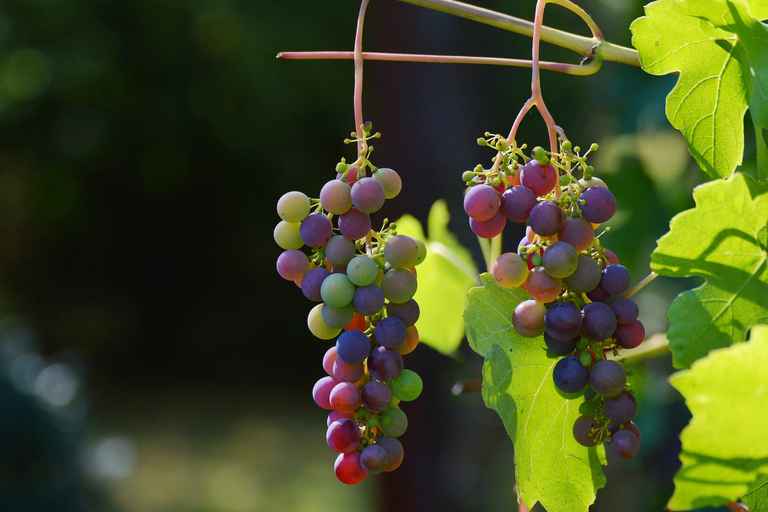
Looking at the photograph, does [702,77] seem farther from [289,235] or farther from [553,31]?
[289,235]

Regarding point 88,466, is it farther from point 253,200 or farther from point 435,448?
point 253,200

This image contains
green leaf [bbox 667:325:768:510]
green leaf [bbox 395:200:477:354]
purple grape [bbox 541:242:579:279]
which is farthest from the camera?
green leaf [bbox 395:200:477:354]

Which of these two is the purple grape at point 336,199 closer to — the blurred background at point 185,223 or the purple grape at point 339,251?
the purple grape at point 339,251

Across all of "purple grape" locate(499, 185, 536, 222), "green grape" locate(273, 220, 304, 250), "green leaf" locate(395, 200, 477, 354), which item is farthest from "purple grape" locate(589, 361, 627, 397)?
"green leaf" locate(395, 200, 477, 354)

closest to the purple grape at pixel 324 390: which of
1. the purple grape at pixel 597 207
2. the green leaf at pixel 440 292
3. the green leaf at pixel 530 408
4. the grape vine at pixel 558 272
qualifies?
the grape vine at pixel 558 272

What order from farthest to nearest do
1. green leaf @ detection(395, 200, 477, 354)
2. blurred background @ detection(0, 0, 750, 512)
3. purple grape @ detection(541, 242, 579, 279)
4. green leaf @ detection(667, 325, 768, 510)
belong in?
blurred background @ detection(0, 0, 750, 512) < green leaf @ detection(395, 200, 477, 354) < purple grape @ detection(541, 242, 579, 279) < green leaf @ detection(667, 325, 768, 510)

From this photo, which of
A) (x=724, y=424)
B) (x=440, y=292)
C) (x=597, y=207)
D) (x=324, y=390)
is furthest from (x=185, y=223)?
(x=724, y=424)

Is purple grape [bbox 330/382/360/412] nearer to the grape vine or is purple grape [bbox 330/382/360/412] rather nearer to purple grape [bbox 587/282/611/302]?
the grape vine
